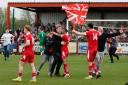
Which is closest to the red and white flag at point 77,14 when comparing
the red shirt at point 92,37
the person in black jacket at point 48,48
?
the person in black jacket at point 48,48

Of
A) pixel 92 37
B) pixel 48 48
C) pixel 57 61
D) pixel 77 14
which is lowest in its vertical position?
pixel 57 61

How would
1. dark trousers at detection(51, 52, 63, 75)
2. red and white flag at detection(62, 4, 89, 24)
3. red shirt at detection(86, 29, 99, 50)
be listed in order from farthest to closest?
red and white flag at detection(62, 4, 89, 24) → dark trousers at detection(51, 52, 63, 75) → red shirt at detection(86, 29, 99, 50)

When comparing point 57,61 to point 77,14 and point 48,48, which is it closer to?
point 48,48

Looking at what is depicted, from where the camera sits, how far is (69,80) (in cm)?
1742

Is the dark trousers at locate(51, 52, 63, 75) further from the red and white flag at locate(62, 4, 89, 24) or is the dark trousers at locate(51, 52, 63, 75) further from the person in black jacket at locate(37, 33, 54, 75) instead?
the red and white flag at locate(62, 4, 89, 24)

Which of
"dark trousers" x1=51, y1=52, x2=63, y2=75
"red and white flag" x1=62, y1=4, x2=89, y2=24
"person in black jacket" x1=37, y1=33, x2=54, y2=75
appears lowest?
"dark trousers" x1=51, y1=52, x2=63, y2=75

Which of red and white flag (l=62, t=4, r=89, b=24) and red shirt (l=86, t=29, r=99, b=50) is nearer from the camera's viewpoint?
red shirt (l=86, t=29, r=99, b=50)

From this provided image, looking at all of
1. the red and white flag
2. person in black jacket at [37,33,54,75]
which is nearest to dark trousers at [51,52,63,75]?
person in black jacket at [37,33,54,75]

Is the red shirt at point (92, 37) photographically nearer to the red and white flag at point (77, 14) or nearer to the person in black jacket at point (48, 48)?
the person in black jacket at point (48, 48)

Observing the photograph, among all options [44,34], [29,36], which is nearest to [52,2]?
[44,34]

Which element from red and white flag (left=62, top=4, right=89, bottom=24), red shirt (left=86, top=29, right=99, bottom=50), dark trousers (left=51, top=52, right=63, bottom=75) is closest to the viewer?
red shirt (left=86, top=29, right=99, bottom=50)

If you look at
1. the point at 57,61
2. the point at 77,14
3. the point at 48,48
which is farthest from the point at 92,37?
the point at 77,14

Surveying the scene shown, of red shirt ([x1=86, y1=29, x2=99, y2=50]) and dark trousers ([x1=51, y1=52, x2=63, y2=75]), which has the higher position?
red shirt ([x1=86, y1=29, x2=99, y2=50])

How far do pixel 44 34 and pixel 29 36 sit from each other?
3.44 m
